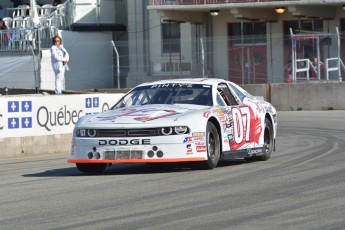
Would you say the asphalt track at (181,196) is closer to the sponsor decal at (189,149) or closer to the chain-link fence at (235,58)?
the sponsor decal at (189,149)

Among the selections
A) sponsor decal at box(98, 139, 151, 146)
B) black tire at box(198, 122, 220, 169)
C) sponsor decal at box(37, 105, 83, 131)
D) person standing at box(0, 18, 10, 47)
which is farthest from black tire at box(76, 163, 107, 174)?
person standing at box(0, 18, 10, 47)

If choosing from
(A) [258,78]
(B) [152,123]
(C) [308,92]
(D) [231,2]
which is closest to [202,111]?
(B) [152,123]

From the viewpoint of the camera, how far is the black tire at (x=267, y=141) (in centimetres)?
1577

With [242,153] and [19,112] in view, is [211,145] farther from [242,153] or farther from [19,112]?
[19,112]

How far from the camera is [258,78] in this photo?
3644 cm

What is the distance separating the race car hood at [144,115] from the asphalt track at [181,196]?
2.32 ft

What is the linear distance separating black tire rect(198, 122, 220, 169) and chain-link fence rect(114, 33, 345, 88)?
18378 mm

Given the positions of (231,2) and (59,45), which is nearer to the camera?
(59,45)

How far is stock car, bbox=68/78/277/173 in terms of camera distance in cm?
1340

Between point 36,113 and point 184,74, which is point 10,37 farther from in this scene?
point 36,113

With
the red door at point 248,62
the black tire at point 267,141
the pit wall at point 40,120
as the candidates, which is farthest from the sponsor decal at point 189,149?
the red door at point 248,62

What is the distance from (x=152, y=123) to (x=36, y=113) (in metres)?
5.37

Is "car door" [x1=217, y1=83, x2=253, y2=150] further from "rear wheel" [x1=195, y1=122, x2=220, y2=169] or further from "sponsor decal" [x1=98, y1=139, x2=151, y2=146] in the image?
"sponsor decal" [x1=98, y1=139, x2=151, y2=146]

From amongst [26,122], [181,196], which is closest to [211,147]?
[181,196]
